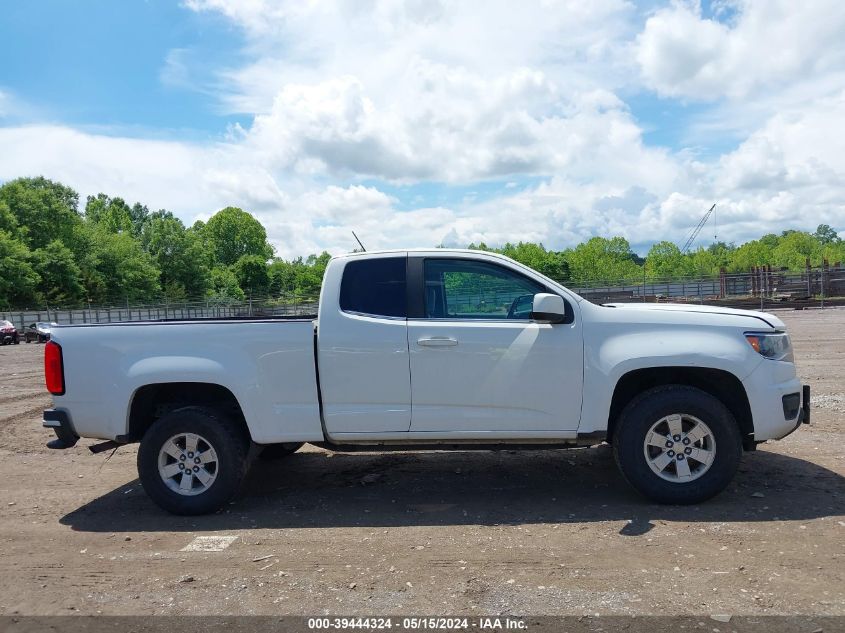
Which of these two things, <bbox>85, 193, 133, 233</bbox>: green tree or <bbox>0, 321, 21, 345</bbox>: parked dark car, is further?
<bbox>85, 193, 133, 233</bbox>: green tree

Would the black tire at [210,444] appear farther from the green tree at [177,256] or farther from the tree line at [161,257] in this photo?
the green tree at [177,256]

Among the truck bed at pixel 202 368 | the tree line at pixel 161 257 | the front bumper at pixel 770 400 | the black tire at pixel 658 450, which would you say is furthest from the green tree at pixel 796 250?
the truck bed at pixel 202 368

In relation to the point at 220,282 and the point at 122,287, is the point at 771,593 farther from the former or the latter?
the point at 220,282

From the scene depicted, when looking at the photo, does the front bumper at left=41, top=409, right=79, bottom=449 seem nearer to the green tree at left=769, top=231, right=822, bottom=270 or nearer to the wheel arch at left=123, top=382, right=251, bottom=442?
the wheel arch at left=123, top=382, right=251, bottom=442

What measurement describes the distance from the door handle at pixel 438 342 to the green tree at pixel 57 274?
6054 centimetres

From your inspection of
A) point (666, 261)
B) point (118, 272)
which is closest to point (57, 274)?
point (118, 272)

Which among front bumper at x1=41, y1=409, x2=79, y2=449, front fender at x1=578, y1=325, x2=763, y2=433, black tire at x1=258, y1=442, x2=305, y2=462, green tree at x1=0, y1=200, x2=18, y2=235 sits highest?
green tree at x1=0, y1=200, x2=18, y2=235

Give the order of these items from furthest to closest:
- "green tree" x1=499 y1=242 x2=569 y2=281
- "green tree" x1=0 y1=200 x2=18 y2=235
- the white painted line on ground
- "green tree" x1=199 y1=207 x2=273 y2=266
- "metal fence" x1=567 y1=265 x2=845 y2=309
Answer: "green tree" x1=199 y1=207 x2=273 y2=266 < "green tree" x1=499 y1=242 x2=569 y2=281 < "green tree" x1=0 y1=200 x2=18 y2=235 < "metal fence" x1=567 y1=265 x2=845 y2=309 < the white painted line on ground

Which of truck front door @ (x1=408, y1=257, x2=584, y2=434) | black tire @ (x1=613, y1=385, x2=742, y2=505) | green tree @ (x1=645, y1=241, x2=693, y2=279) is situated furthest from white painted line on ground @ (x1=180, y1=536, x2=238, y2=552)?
green tree @ (x1=645, y1=241, x2=693, y2=279)

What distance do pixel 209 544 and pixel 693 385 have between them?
3.79m

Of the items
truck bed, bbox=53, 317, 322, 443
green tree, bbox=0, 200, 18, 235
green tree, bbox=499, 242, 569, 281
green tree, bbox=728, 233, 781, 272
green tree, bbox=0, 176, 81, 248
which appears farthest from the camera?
green tree, bbox=728, 233, 781, 272

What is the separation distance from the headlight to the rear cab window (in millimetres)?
2606

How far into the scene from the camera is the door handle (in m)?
5.13

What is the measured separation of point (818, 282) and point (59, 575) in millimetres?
46164
